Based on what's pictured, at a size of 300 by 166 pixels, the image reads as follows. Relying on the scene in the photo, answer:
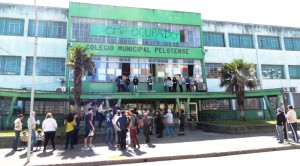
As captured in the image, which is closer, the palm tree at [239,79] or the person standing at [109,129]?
the person standing at [109,129]

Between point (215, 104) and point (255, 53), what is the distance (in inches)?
319

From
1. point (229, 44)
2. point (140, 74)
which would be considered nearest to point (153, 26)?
point (140, 74)

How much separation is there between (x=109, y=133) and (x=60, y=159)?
3.62m

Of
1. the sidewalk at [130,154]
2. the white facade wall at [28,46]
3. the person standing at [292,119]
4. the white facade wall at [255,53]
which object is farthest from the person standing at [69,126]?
the white facade wall at [255,53]

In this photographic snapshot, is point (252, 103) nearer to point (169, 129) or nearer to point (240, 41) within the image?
point (240, 41)

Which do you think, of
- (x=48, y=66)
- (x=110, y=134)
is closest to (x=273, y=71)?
(x=110, y=134)

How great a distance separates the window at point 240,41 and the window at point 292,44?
517 cm

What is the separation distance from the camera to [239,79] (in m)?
19.8

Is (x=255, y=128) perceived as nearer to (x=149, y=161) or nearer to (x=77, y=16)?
(x=149, y=161)

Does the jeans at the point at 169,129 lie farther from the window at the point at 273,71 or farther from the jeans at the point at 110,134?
the window at the point at 273,71

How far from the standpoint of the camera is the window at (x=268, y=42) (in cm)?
2865

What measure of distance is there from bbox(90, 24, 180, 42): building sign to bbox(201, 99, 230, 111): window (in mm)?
7229

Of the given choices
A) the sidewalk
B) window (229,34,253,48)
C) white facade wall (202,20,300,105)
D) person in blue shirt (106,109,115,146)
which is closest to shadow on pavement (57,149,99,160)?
the sidewalk

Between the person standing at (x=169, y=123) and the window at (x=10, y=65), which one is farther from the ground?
the window at (x=10, y=65)
